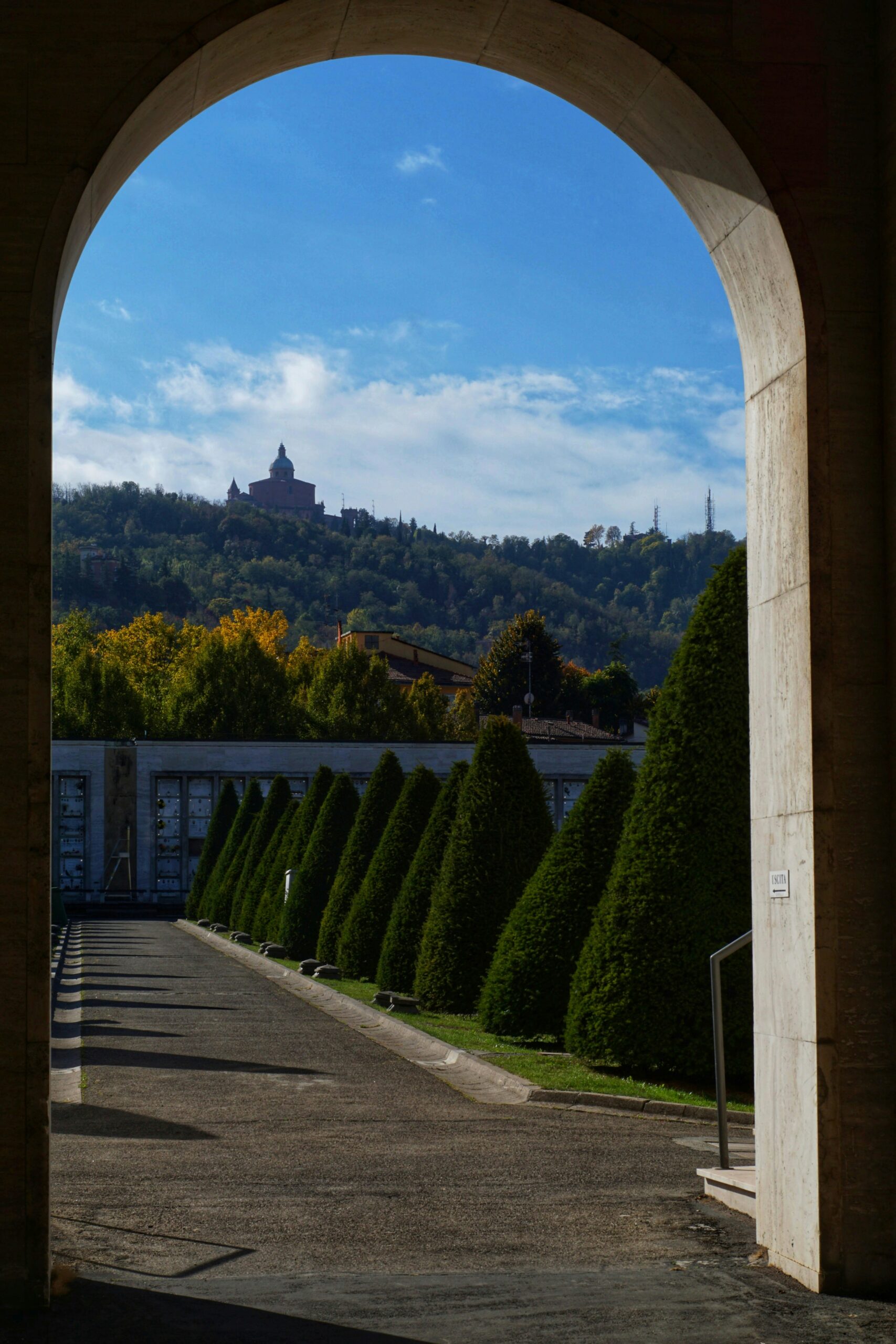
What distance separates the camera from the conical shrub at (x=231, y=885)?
33.6m

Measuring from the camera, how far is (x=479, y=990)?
15.2 meters

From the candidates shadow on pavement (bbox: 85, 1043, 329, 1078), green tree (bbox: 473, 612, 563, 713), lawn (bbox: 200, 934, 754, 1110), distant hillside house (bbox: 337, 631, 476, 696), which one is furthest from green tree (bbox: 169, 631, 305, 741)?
shadow on pavement (bbox: 85, 1043, 329, 1078)

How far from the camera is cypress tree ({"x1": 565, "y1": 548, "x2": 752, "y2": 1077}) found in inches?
399

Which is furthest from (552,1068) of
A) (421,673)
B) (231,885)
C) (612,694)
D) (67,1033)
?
(421,673)

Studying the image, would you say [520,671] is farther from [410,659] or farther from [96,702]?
[96,702]

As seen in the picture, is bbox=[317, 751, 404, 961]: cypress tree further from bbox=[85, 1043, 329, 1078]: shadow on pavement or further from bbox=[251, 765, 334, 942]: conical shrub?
bbox=[85, 1043, 329, 1078]: shadow on pavement

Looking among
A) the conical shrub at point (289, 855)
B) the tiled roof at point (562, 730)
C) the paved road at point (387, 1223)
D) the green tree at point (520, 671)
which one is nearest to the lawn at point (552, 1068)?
the paved road at point (387, 1223)

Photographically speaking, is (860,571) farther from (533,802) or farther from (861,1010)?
(533,802)

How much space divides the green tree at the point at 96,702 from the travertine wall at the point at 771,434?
57009 millimetres

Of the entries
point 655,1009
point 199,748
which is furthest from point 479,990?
point 199,748

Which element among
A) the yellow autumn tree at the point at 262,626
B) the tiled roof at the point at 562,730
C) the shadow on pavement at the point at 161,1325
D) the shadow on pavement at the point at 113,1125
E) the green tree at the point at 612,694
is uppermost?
the yellow autumn tree at the point at 262,626

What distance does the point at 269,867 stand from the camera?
98.9 feet

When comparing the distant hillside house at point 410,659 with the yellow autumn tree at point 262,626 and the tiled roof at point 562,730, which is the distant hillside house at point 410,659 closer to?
the yellow autumn tree at point 262,626

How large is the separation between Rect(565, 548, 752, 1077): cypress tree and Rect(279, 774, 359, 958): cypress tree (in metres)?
14.3
